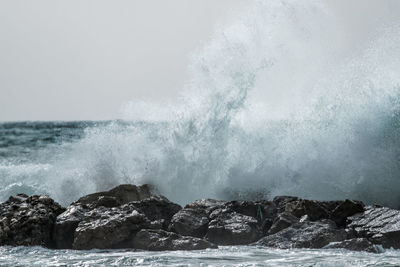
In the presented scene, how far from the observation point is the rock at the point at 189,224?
6.34m

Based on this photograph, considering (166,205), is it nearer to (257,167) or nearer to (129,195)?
(129,195)

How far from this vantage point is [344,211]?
22.1 feet

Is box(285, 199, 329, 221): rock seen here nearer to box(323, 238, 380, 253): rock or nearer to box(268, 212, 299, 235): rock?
box(268, 212, 299, 235): rock

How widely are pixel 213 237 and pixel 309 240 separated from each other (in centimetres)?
108

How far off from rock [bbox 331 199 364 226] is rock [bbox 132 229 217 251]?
5.69 ft

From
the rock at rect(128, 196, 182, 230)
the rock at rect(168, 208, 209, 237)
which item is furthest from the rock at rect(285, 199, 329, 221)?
the rock at rect(128, 196, 182, 230)

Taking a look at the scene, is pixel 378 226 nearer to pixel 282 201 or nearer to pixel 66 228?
pixel 282 201

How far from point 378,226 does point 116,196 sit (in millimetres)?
3535

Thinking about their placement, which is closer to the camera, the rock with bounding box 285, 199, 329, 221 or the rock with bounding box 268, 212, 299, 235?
the rock with bounding box 268, 212, 299, 235

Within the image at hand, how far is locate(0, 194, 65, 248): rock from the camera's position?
6156mm

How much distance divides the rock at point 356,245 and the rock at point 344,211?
96 cm

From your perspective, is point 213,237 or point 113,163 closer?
point 213,237

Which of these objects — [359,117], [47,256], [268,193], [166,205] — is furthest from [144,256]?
[359,117]

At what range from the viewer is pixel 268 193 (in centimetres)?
965
